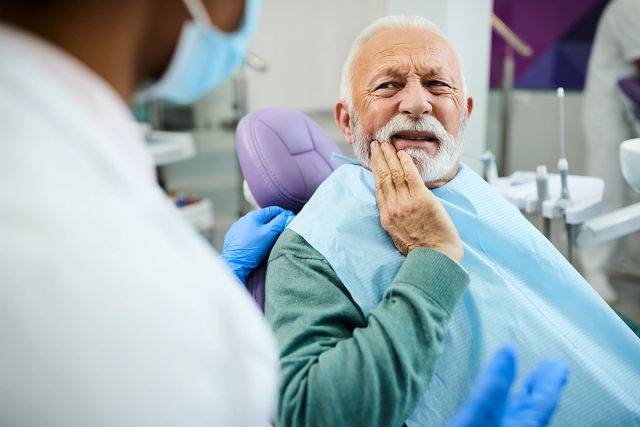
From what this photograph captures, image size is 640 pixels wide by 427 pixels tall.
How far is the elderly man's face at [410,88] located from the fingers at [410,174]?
7cm

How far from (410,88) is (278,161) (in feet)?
1.34

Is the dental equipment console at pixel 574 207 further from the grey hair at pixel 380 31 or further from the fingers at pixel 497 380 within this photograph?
the fingers at pixel 497 380

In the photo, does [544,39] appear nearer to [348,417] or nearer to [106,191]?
[348,417]

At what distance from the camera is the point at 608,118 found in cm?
283

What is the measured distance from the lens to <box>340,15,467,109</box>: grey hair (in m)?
1.23

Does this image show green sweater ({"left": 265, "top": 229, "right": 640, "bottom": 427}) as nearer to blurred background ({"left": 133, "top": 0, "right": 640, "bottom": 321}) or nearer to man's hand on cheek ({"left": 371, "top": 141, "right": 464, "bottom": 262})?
man's hand on cheek ({"left": 371, "top": 141, "right": 464, "bottom": 262})

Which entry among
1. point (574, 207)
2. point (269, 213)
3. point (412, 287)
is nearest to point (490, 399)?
point (412, 287)

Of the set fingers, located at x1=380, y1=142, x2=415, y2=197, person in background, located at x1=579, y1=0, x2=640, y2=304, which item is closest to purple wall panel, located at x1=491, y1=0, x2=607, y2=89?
person in background, located at x1=579, y1=0, x2=640, y2=304

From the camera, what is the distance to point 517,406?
2.18 ft

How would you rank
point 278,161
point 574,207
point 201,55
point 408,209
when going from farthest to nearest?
1. point 574,207
2. point 278,161
3. point 408,209
4. point 201,55

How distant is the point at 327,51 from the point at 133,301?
184 inches

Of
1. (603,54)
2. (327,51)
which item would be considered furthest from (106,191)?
(327,51)

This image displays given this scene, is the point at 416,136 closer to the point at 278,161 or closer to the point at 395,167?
the point at 395,167

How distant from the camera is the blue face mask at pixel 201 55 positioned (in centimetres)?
52
